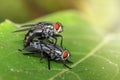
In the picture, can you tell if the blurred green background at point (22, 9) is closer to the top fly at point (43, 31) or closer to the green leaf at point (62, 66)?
the green leaf at point (62, 66)

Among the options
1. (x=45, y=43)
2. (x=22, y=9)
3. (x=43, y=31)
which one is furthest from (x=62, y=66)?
(x=22, y=9)

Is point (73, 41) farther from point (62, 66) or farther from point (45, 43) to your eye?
point (62, 66)

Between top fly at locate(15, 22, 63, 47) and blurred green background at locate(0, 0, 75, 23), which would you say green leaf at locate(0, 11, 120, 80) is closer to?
top fly at locate(15, 22, 63, 47)

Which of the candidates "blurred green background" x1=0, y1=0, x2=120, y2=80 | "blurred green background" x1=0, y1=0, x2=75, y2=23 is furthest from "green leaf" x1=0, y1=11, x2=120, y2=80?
"blurred green background" x1=0, y1=0, x2=75, y2=23

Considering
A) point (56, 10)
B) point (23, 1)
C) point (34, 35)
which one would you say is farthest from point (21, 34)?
point (56, 10)

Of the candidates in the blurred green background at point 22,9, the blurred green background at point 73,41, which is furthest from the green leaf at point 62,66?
the blurred green background at point 22,9

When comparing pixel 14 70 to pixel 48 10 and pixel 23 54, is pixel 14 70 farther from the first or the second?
pixel 48 10

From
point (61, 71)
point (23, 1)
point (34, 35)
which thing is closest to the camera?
point (61, 71)
